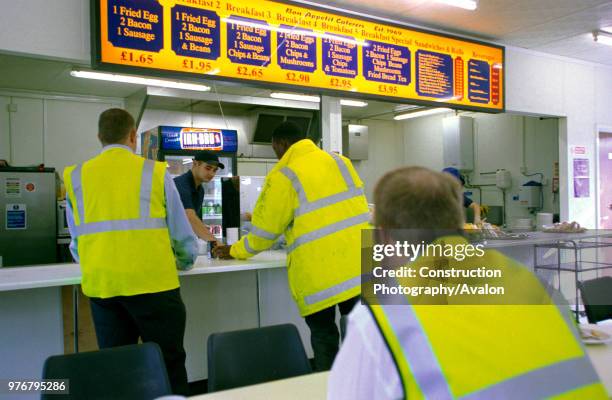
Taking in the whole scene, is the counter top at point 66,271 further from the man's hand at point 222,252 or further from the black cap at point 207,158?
the black cap at point 207,158

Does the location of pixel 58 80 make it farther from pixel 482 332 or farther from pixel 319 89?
pixel 482 332

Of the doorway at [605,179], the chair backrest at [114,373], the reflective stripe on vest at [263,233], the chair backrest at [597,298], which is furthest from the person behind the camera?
the doorway at [605,179]

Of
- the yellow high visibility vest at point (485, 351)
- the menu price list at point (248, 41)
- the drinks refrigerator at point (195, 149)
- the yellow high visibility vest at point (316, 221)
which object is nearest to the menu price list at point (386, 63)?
the menu price list at point (248, 41)

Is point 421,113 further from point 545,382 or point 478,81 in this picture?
point 545,382

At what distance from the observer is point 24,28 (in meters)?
3.10

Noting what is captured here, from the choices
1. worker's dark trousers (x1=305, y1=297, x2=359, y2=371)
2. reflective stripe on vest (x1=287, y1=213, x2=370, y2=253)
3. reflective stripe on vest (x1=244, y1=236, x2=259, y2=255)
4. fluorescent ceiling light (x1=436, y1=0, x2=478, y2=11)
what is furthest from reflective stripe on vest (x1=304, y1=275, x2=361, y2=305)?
fluorescent ceiling light (x1=436, y1=0, x2=478, y2=11)

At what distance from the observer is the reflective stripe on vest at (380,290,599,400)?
2.92 feet

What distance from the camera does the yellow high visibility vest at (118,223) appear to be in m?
2.32

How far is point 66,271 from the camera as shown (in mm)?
2955

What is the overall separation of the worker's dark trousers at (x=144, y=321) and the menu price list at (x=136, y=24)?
5.41 ft

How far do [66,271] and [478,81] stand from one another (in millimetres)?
4099

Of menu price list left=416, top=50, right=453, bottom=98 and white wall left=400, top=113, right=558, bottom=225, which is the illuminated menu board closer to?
menu price list left=416, top=50, right=453, bottom=98

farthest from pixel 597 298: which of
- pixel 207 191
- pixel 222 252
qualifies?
pixel 207 191

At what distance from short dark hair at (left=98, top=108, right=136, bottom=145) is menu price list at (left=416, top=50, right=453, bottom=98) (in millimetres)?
2982
